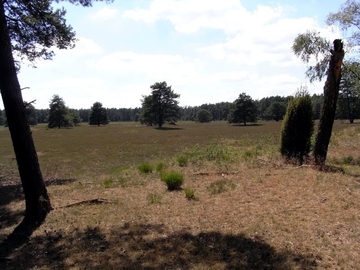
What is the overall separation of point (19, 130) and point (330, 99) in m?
10.2

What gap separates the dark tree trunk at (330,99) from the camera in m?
11.1

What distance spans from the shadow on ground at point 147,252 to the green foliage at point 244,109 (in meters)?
81.9

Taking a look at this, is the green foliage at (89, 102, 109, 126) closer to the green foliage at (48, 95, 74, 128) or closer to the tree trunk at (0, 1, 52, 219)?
the green foliage at (48, 95, 74, 128)

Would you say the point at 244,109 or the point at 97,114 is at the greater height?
the point at 244,109

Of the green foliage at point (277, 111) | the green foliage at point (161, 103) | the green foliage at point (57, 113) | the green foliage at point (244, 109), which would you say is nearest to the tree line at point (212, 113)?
the green foliage at point (277, 111)

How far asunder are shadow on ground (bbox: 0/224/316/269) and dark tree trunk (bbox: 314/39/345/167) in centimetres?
740

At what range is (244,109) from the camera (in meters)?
85.5

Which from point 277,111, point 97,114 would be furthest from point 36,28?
point 277,111

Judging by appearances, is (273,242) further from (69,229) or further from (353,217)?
(69,229)

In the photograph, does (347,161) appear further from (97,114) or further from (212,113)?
(212,113)

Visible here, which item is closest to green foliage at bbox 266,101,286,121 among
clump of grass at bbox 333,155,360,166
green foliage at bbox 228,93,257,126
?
green foliage at bbox 228,93,257,126

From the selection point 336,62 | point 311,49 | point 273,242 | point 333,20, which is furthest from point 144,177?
point 333,20

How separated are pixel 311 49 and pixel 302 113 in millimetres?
4097

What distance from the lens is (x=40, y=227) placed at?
6.31m
